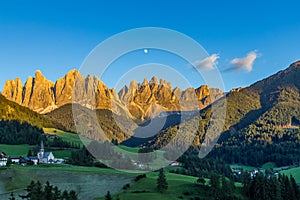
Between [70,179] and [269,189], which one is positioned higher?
[70,179]

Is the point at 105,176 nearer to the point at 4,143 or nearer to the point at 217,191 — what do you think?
the point at 217,191

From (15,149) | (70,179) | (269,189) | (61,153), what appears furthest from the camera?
(15,149)

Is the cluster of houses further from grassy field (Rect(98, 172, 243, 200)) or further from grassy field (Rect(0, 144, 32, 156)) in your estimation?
grassy field (Rect(98, 172, 243, 200))

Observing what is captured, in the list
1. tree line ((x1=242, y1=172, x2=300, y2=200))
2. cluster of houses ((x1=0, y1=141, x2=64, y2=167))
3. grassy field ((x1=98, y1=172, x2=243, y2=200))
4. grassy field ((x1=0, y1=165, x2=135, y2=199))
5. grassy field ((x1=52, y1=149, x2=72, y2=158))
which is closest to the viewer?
grassy field ((x1=98, y1=172, x2=243, y2=200))

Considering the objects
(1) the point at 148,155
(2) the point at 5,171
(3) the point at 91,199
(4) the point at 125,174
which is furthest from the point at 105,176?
(1) the point at 148,155

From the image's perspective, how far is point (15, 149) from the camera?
153250 millimetres

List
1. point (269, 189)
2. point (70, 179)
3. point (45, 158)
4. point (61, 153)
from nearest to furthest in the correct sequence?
point (269, 189) → point (70, 179) → point (45, 158) → point (61, 153)

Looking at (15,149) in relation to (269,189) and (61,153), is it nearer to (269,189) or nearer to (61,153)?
(61,153)

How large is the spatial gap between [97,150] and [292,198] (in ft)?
247

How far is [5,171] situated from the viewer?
91.4 metres

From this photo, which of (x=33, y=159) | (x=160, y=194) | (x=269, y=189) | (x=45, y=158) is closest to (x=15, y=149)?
(x=45, y=158)

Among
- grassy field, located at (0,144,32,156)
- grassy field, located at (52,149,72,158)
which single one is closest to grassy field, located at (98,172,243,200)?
grassy field, located at (52,149,72,158)

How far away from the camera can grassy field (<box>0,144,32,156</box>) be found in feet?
476

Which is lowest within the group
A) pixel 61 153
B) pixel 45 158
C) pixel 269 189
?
pixel 269 189
